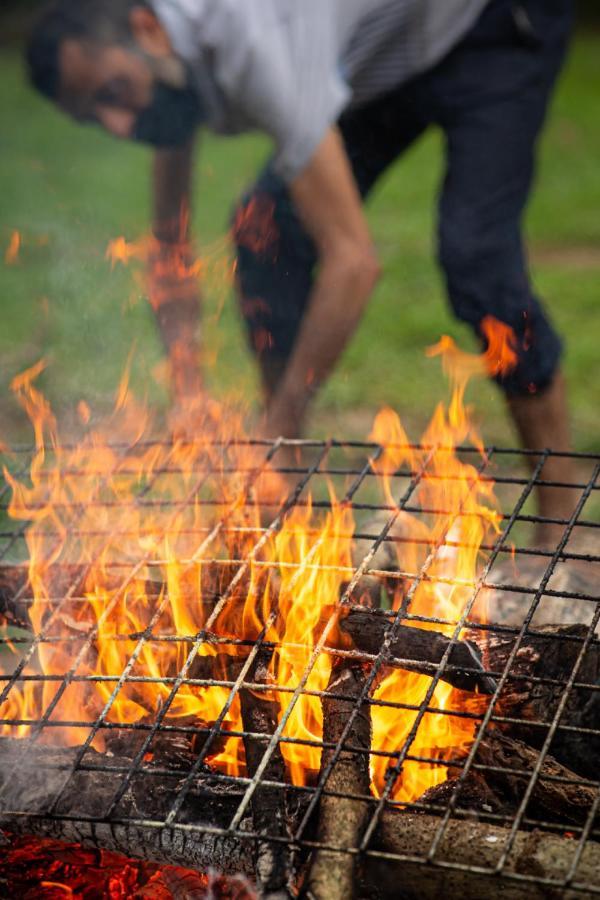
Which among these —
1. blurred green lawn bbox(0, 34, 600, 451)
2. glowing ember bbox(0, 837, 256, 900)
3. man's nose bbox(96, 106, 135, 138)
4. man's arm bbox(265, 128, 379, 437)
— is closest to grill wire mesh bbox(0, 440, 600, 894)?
glowing ember bbox(0, 837, 256, 900)

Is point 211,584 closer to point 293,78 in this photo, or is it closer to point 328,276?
point 328,276

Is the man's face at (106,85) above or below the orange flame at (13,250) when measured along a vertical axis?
above

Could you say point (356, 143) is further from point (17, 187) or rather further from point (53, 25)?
point (17, 187)

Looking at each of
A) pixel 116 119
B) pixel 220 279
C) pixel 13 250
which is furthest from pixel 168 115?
pixel 13 250

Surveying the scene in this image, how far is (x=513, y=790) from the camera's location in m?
1.94

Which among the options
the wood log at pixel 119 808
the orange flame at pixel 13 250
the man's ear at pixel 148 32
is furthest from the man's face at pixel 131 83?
the orange flame at pixel 13 250

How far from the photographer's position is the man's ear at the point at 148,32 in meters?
2.96

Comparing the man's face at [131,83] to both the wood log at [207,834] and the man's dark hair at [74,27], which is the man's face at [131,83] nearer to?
the man's dark hair at [74,27]

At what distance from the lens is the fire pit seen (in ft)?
5.48

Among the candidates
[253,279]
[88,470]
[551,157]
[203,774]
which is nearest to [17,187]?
[551,157]

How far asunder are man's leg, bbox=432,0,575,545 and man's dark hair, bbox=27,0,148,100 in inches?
38.1

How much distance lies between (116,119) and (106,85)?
0.42 feet

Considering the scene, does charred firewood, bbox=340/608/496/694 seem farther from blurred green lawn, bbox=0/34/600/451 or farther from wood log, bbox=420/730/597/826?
blurred green lawn, bbox=0/34/600/451

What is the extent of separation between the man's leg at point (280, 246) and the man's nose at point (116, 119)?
20.0 inches
